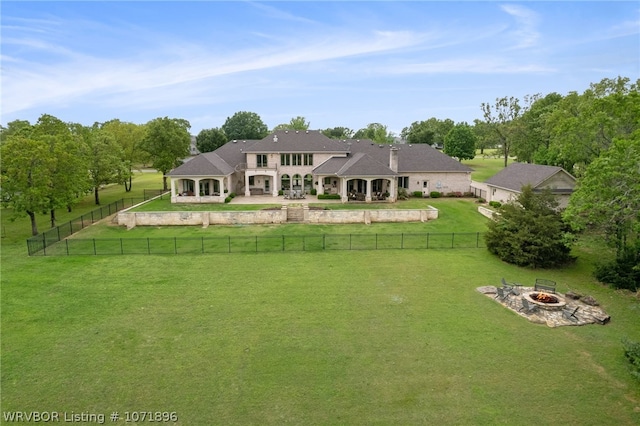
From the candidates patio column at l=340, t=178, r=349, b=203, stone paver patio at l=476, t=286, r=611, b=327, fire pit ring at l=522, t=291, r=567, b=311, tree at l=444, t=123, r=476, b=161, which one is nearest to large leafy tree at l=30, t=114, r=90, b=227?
patio column at l=340, t=178, r=349, b=203

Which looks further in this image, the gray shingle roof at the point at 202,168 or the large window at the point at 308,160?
the large window at the point at 308,160

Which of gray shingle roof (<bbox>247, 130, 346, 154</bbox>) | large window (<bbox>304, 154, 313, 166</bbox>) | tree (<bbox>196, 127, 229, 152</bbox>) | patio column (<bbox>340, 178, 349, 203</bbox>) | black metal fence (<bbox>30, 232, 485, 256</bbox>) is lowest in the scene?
black metal fence (<bbox>30, 232, 485, 256</bbox>)

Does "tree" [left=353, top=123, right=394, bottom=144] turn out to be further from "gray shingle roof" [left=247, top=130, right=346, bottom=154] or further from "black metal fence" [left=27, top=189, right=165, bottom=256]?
"black metal fence" [left=27, top=189, right=165, bottom=256]

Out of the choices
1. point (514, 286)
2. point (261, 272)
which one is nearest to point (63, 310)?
point (261, 272)

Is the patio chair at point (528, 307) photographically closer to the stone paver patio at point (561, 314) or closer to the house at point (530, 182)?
the stone paver patio at point (561, 314)

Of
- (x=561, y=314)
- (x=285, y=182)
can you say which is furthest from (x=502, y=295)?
(x=285, y=182)

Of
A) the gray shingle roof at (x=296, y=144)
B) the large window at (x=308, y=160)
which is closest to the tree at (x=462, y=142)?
the gray shingle roof at (x=296, y=144)

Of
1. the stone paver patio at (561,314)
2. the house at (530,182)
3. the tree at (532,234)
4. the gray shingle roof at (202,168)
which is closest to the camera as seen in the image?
the stone paver patio at (561,314)
